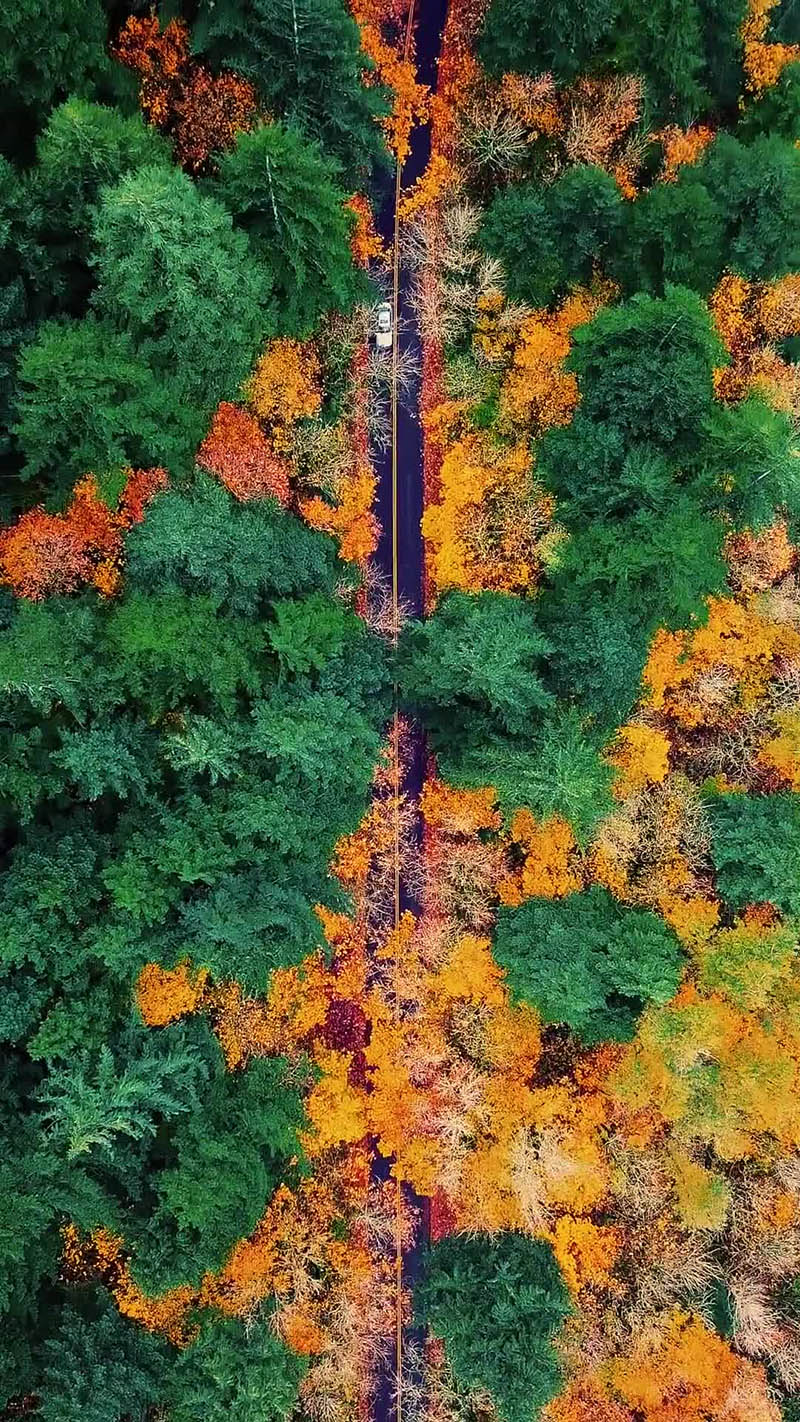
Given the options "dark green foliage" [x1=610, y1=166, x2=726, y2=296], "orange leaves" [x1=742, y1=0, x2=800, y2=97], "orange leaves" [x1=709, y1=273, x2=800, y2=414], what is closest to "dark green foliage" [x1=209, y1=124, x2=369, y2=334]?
"dark green foliage" [x1=610, y1=166, x2=726, y2=296]

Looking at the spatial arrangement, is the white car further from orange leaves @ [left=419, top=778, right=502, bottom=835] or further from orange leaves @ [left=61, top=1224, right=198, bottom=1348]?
orange leaves @ [left=61, top=1224, right=198, bottom=1348]

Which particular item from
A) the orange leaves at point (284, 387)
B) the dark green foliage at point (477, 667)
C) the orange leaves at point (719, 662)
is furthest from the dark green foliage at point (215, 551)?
the orange leaves at point (719, 662)

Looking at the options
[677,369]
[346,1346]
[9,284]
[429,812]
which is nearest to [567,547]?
[677,369]

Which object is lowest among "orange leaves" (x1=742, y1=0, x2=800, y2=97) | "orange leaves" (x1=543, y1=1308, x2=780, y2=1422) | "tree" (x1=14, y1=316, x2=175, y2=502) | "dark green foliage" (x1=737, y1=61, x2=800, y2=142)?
"orange leaves" (x1=543, y1=1308, x2=780, y2=1422)

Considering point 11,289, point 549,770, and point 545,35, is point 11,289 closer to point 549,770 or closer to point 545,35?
point 545,35

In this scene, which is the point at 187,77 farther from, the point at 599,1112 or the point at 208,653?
the point at 599,1112

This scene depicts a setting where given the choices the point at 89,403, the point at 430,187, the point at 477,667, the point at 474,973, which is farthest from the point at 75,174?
the point at 474,973

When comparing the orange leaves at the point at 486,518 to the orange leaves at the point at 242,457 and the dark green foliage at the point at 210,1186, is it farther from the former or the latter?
the dark green foliage at the point at 210,1186
